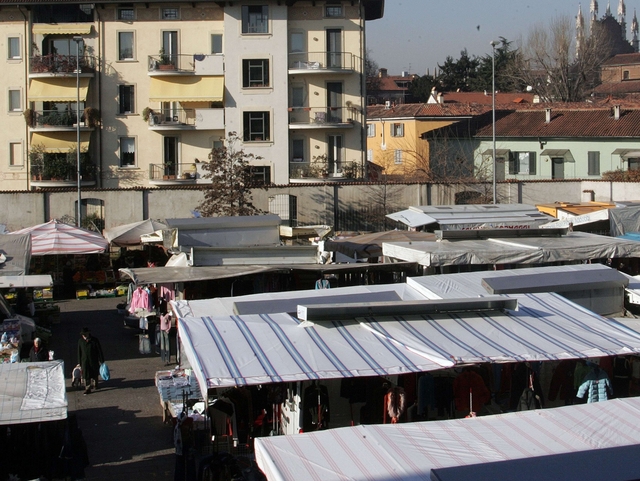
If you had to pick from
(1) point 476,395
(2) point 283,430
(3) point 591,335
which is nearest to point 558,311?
(3) point 591,335

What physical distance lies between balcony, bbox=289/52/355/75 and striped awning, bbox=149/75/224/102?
3.31m

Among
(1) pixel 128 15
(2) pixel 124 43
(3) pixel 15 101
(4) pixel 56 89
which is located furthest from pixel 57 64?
(1) pixel 128 15

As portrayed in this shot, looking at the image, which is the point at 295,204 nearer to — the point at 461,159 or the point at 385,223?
the point at 385,223

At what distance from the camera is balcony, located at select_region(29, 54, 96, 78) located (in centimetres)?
3681

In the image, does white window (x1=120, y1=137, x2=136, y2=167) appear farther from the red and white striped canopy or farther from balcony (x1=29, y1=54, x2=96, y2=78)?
the red and white striped canopy

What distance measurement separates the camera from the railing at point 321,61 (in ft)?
124

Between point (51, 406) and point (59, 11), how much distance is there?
32.4m

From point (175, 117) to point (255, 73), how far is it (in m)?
4.01

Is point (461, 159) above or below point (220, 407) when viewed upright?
above

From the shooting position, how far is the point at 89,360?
1409cm

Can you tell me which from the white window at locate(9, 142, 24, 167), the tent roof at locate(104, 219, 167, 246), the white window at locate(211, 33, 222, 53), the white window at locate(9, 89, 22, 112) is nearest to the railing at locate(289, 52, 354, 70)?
the white window at locate(211, 33, 222, 53)

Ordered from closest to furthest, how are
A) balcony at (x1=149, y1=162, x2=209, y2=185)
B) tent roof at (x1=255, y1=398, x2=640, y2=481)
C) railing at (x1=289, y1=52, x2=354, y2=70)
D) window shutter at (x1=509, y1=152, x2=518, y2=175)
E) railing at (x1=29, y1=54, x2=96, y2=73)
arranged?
tent roof at (x1=255, y1=398, x2=640, y2=481) < railing at (x1=29, y1=54, x2=96, y2=73) < balcony at (x1=149, y1=162, x2=209, y2=185) < railing at (x1=289, y1=52, x2=354, y2=70) < window shutter at (x1=509, y1=152, x2=518, y2=175)

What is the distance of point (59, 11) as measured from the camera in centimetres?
3800

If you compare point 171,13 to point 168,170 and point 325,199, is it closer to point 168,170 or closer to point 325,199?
point 168,170
